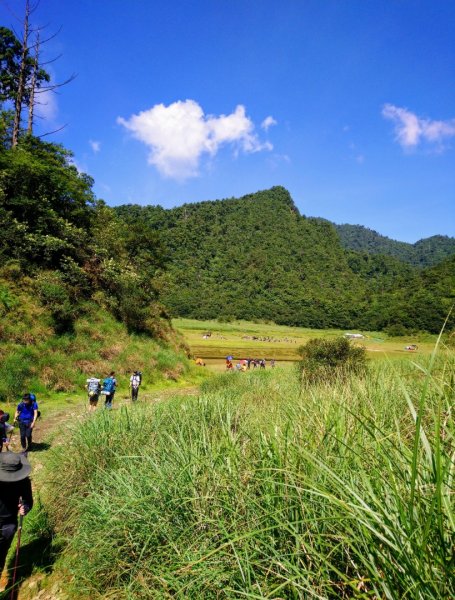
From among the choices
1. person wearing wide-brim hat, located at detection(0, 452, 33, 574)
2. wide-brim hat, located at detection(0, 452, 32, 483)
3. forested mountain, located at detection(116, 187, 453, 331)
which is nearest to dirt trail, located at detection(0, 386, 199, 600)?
person wearing wide-brim hat, located at detection(0, 452, 33, 574)

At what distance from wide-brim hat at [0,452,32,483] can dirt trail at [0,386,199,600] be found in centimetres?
120

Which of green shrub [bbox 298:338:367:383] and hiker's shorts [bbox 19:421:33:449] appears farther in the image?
green shrub [bbox 298:338:367:383]

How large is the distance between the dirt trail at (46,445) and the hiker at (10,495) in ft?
1.16

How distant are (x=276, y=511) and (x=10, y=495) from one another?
12.4ft

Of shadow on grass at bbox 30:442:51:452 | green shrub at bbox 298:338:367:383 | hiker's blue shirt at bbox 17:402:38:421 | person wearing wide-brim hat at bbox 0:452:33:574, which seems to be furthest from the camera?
green shrub at bbox 298:338:367:383

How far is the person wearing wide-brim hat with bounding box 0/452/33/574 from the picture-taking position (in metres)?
4.19

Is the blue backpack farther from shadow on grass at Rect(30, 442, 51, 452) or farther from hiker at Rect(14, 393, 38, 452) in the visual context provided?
hiker at Rect(14, 393, 38, 452)

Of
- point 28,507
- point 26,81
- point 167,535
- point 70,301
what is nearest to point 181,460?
point 167,535

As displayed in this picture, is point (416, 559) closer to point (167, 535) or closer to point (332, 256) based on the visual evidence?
point (167, 535)

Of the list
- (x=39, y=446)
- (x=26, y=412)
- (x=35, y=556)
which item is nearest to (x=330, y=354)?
(x=39, y=446)

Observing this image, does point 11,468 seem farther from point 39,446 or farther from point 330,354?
point 330,354

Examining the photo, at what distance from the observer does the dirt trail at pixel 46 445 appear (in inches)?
166

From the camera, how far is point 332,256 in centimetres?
15738

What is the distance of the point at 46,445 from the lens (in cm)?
935
